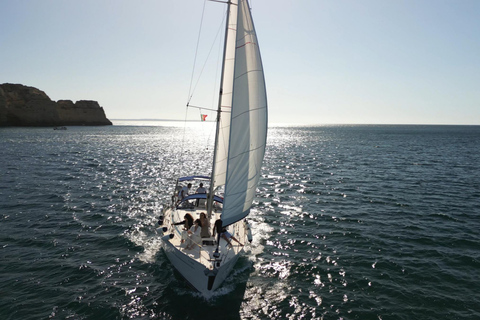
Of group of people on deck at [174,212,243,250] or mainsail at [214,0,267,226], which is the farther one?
group of people on deck at [174,212,243,250]

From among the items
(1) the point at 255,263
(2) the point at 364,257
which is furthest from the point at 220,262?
(2) the point at 364,257

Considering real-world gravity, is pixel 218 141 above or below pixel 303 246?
above

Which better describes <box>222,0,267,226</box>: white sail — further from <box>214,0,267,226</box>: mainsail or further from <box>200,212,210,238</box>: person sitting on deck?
<box>200,212,210,238</box>: person sitting on deck

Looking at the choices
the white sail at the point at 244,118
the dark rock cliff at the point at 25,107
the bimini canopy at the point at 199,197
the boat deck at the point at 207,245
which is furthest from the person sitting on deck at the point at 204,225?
the dark rock cliff at the point at 25,107

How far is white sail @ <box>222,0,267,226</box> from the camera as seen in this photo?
11672 mm

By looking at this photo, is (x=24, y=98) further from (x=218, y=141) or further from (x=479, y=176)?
(x=479, y=176)

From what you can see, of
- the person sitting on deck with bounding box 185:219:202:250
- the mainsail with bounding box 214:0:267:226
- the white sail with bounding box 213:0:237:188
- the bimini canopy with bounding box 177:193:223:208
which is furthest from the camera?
the bimini canopy with bounding box 177:193:223:208

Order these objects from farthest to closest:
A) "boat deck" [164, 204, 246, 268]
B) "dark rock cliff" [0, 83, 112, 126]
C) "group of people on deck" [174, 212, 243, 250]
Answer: "dark rock cliff" [0, 83, 112, 126] < "group of people on deck" [174, 212, 243, 250] < "boat deck" [164, 204, 246, 268]

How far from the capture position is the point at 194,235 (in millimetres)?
14078

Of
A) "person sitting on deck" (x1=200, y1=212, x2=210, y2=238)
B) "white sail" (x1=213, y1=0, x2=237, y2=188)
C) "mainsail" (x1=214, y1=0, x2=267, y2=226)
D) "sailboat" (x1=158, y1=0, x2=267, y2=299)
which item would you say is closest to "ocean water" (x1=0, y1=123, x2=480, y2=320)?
"sailboat" (x1=158, y1=0, x2=267, y2=299)

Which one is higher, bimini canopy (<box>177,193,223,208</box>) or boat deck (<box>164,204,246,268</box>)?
bimini canopy (<box>177,193,223,208</box>)

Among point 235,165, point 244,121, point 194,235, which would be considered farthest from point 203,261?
point 244,121

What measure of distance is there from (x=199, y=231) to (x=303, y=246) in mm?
6867

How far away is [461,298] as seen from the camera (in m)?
12.3
